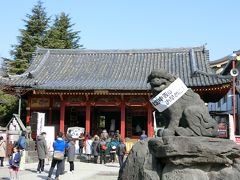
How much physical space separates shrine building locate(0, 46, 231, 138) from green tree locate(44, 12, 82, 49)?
1316 cm

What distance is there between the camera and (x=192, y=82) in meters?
22.2

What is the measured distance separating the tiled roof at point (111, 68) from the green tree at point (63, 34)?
42.5ft

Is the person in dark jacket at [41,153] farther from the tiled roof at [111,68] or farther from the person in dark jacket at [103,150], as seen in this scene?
the tiled roof at [111,68]

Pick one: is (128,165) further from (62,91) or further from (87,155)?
(62,91)

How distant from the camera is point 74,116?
84.1 ft

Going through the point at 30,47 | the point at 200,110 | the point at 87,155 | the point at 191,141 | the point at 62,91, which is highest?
the point at 30,47

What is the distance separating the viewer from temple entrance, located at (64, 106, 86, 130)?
2522 centimetres

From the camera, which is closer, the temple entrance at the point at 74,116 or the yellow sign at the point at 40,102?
the yellow sign at the point at 40,102

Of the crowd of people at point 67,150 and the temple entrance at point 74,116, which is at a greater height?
the temple entrance at point 74,116

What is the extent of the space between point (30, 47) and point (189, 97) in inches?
1374

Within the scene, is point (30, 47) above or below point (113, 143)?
above

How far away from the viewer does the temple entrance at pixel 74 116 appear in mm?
25219

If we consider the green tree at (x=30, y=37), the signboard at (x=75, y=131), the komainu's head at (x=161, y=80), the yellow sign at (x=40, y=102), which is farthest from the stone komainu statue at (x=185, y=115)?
the green tree at (x=30, y=37)

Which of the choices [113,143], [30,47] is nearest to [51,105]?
[113,143]
